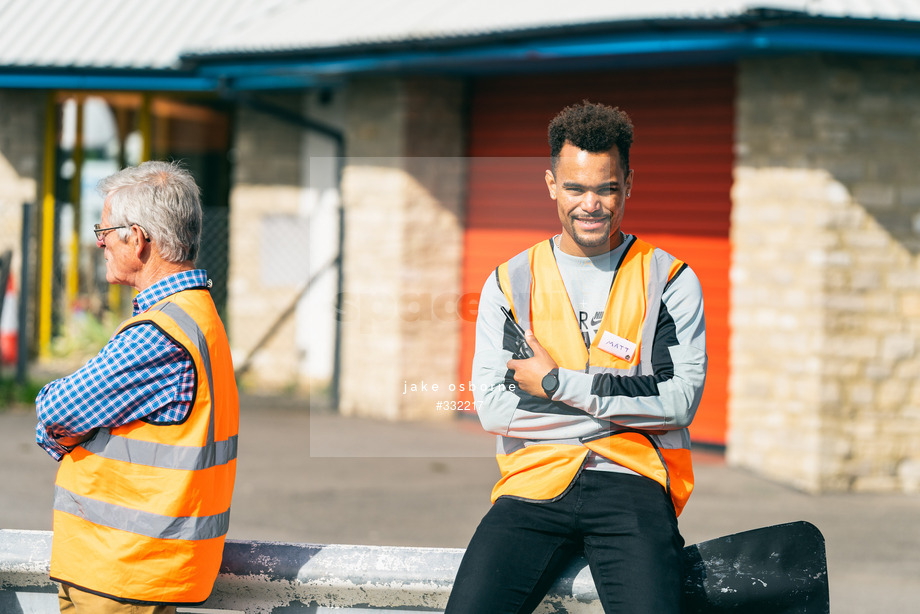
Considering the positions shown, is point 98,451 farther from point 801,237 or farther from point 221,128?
point 221,128

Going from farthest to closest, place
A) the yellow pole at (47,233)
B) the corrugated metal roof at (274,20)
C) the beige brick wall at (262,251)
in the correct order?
the yellow pole at (47,233), the beige brick wall at (262,251), the corrugated metal roof at (274,20)

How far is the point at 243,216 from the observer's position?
1177 centimetres

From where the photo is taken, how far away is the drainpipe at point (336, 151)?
1043cm

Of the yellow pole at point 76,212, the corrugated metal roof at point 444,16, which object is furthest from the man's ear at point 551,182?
the yellow pole at point 76,212

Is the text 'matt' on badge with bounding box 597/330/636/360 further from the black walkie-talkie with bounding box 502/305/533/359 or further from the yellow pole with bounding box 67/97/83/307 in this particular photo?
the yellow pole with bounding box 67/97/83/307

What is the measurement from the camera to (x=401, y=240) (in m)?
9.93

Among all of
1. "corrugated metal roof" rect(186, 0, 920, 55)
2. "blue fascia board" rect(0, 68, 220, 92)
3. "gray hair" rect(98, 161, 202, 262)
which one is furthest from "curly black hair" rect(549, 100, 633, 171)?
"blue fascia board" rect(0, 68, 220, 92)

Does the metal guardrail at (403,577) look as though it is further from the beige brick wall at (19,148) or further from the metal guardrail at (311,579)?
the beige brick wall at (19,148)

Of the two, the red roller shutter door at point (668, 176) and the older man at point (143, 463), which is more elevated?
the red roller shutter door at point (668, 176)

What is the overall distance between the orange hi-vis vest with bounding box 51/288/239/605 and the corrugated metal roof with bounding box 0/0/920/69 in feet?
17.7

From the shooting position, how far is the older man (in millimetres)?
2607

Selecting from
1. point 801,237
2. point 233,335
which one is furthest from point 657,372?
point 233,335

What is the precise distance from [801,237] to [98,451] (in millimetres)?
6111

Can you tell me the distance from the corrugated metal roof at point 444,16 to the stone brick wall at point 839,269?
2.11ft
